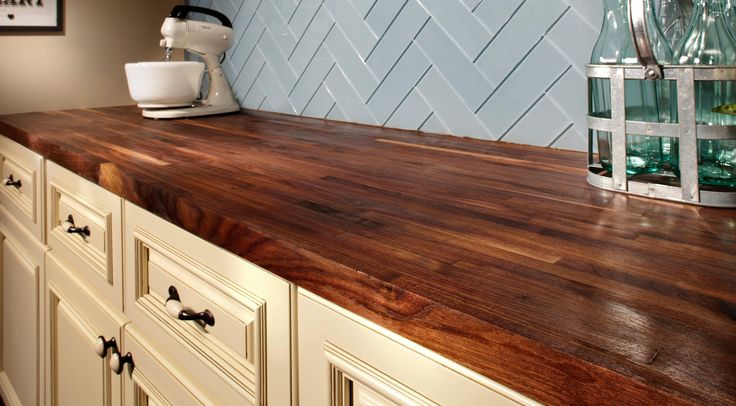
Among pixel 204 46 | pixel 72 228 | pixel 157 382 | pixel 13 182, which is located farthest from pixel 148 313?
pixel 204 46

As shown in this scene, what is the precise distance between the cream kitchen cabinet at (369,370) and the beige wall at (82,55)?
1862 millimetres

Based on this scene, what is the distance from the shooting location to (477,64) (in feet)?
4.33

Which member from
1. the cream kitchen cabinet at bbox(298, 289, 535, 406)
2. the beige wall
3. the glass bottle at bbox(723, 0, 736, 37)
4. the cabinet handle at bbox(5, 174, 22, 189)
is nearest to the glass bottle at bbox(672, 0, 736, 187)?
the glass bottle at bbox(723, 0, 736, 37)

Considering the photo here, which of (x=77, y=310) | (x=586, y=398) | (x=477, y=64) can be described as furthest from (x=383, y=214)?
(x=77, y=310)

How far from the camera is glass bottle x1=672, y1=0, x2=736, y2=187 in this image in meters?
0.77

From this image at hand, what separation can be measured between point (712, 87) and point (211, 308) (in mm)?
676

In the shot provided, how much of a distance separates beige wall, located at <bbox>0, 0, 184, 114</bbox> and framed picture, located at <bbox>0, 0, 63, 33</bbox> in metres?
0.03

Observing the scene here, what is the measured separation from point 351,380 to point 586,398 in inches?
10.0

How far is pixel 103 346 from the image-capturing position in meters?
1.12

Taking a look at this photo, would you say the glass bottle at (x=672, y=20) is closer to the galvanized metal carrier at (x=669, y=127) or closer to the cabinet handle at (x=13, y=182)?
the galvanized metal carrier at (x=669, y=127)

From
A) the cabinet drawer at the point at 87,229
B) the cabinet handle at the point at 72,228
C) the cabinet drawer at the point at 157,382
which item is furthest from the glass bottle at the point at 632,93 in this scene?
the cabinet handle at the point at 72,228

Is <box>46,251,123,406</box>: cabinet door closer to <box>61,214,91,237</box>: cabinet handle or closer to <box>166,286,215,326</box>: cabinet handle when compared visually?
<box>61,214,91,237</box>: cabinet handle

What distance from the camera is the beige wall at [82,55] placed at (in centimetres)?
208

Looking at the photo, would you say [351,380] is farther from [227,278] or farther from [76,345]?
[76,345]
